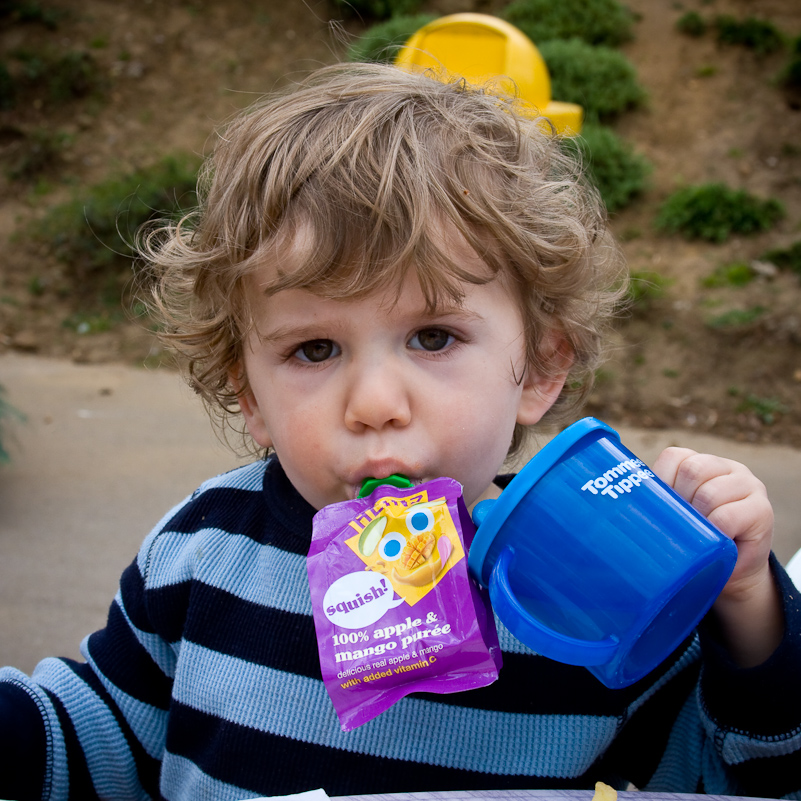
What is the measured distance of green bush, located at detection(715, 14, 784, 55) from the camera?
602 centimetres

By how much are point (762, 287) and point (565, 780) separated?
391 centimetres

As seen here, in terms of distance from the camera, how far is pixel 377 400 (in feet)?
3.50

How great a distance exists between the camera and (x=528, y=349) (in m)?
1.28

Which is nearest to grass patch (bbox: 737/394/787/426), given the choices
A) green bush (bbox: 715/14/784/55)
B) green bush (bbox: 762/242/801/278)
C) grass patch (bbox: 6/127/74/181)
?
green bush (bbox: 762/242/801/278)

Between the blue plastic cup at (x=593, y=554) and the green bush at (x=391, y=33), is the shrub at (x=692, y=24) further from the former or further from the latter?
the blue plastic cup at (x=593, y=554)

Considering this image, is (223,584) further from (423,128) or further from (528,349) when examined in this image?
(423,128)

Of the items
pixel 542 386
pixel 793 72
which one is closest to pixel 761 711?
pixel 542 386

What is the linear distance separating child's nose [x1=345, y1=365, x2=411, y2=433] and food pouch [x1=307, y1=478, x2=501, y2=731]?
0.14 meters

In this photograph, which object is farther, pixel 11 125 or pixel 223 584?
pixel 11 125

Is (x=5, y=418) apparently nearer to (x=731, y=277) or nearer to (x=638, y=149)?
(x=731, y=277)

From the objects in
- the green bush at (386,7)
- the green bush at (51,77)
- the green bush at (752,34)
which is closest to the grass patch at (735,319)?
the green bush at (752,34)

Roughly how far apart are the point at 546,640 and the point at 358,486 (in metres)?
0.39

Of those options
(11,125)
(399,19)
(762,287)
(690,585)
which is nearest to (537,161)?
(690,585)

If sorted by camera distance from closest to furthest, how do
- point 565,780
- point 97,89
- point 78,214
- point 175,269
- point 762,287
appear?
point 565,780
point 175,269
point 762,287
point 78,214
point 97,89
